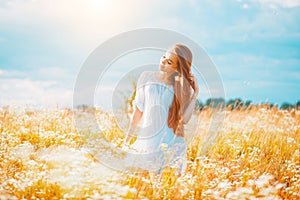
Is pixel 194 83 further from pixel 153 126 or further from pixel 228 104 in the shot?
Answer: pixel 228 104

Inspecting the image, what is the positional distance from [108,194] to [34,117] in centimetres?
361

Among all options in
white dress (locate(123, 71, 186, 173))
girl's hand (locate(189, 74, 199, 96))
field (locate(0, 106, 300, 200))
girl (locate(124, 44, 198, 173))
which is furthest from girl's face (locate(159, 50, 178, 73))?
field (locate(0, 106, 300, 200))

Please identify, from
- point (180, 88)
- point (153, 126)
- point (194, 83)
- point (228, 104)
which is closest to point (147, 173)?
point (153, 126)

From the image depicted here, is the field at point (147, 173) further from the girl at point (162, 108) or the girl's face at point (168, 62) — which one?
the girl's face at point (168, 62)

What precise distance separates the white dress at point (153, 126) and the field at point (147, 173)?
16 cm

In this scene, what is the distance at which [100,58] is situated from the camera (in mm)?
5527

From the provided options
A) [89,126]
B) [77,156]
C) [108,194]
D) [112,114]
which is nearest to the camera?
[108,194]

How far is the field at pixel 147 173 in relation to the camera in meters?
3.78

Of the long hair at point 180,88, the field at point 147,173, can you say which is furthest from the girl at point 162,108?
the field at point 147,173

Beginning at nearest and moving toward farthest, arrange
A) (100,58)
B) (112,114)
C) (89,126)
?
(100,58) < (89,126) < (112,114)

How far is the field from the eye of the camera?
3783 mm

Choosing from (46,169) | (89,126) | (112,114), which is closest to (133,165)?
(46,169)

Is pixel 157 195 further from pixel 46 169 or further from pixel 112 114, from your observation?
pixel 112 114

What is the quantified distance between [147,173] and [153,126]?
545mm
